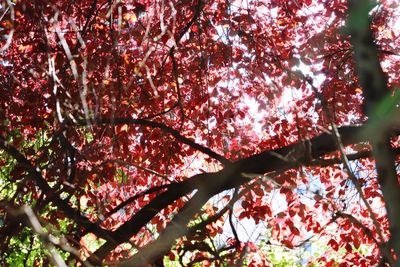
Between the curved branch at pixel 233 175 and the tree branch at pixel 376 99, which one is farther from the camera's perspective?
the curved branch at pixel 233 175

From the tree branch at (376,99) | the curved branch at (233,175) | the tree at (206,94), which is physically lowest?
the tree branch at (376,99)

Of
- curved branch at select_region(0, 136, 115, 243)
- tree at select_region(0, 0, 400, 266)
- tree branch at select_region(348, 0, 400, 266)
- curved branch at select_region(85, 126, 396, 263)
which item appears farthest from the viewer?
tree at select_region(0, 0, 400, 266)

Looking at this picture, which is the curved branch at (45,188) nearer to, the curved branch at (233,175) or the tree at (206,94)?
the curved branch at (233,175)

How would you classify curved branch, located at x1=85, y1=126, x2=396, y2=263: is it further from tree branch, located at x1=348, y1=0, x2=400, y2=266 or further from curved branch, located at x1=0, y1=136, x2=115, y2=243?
tree branch, located at x1=348, y1=0, x2=400, y2=266

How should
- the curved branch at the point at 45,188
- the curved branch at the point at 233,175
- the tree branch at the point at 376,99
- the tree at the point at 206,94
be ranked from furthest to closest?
the tree at the point at 206,94, the curved branch at the point at 233,175, the curved branch at the point at 45,188, the tree branch at the point at 376,99

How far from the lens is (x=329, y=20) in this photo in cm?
554

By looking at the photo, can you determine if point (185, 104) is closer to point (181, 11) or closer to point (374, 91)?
point (181, 11)

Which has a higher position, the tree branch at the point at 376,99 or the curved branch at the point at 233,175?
the curved branch at the point at 233,175

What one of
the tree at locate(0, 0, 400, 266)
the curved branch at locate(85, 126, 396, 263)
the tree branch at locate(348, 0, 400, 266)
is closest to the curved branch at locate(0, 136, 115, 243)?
the curved branch at locate(85, 126, 396, 263)

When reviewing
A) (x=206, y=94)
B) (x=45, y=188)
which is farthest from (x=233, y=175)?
(x=206, y=94)

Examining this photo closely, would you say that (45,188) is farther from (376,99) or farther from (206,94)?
(206,94)

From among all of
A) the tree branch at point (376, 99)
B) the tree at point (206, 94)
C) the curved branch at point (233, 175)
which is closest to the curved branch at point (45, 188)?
the curved branch at point (233, 175)

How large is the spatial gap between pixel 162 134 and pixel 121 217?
4.74 ft

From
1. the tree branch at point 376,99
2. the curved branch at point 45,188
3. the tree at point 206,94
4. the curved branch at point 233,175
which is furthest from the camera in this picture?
the tree at point 206,94
